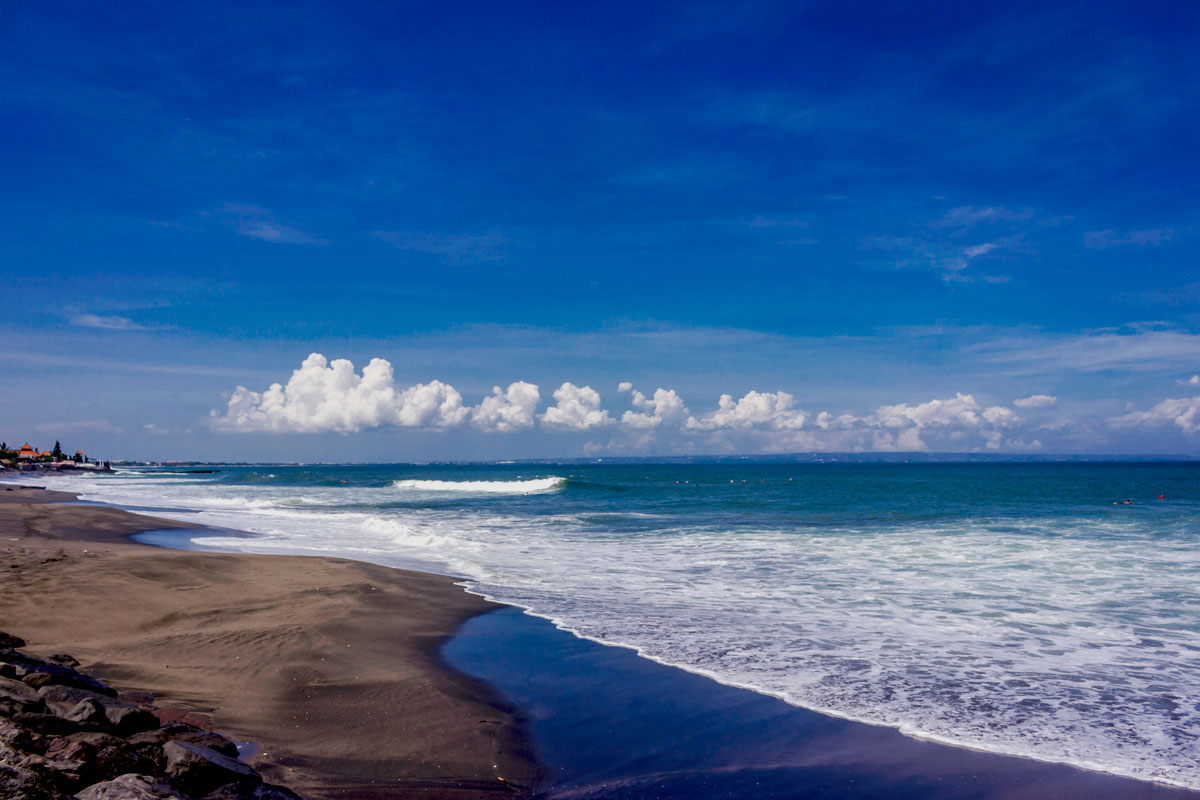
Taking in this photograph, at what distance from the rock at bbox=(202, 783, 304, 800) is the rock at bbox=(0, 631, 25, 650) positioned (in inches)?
163

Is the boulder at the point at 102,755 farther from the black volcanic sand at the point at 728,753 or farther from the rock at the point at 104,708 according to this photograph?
the black volcanic sand at the point at 728,753

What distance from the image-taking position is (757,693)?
6621 millimetres

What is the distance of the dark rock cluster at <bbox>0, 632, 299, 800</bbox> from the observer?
11.2 feet

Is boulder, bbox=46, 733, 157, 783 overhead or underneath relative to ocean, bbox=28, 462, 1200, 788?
overhead

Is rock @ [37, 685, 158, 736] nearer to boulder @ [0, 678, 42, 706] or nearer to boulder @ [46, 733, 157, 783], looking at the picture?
boulder @ [0, 678, 42, 706]

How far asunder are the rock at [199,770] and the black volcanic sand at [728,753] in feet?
5.92

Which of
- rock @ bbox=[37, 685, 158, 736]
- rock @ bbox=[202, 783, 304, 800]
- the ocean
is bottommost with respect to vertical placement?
the ocean

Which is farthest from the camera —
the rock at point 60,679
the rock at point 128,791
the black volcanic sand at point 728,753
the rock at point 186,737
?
the rock at point 60,679

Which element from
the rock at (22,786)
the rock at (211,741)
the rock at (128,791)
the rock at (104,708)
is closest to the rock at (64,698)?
the rock at (104,708)

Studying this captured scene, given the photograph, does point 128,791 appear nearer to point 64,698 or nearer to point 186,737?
point 186,737

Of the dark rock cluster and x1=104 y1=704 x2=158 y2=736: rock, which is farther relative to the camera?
x1=104 y1=704 x2=158 y2=736: rock

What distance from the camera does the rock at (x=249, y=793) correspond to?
3.63 metres

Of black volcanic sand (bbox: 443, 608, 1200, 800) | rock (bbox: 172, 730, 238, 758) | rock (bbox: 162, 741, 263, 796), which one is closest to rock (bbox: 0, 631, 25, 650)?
rock (bbox: 172, 730, 238, 758)

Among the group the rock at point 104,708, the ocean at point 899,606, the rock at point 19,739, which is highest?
the rock at point 19,739
